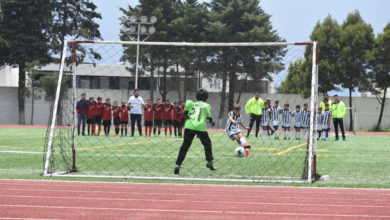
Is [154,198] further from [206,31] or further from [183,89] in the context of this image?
[206,31]

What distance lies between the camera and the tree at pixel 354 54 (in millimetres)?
39344

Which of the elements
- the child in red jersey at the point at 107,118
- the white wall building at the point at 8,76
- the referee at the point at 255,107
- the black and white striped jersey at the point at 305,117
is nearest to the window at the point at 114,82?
the child in red jersey at the point at 107,118

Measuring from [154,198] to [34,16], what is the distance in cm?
3861

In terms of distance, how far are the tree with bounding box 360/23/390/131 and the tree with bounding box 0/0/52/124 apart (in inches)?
1048

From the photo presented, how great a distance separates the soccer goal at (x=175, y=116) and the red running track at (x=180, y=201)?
A: 0.97 meters

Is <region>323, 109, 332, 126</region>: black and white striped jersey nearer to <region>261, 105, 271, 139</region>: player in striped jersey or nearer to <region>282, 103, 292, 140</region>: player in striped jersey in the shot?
<region>282, 103, 292, 140</region>: player in striped jersey

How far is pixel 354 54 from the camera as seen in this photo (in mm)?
39781

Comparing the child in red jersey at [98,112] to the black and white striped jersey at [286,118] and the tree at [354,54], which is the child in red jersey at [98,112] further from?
the tree at [354,54]

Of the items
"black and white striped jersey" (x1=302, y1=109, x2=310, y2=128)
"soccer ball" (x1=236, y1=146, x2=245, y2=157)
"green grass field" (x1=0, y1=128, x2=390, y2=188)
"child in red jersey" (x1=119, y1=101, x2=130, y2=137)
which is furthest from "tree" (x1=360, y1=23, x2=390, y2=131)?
"soccer ball" (x1=236, y1=146, x2=245, y2=157)

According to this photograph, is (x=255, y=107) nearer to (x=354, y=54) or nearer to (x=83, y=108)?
(x=83, y=108)

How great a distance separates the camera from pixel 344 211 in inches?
215

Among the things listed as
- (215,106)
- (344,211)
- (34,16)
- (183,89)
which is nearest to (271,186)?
(344,211)

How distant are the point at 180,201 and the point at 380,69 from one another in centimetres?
3709

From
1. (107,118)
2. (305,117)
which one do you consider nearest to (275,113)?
(305,117)
